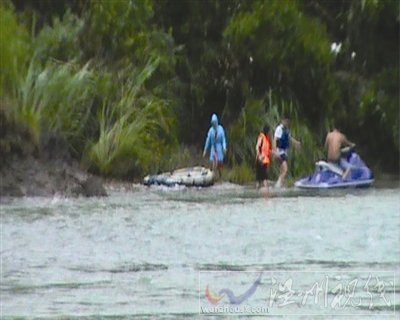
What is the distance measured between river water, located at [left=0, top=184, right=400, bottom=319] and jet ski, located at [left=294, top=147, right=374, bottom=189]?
4.02m

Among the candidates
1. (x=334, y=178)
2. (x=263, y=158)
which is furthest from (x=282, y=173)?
(x=334, y=178)

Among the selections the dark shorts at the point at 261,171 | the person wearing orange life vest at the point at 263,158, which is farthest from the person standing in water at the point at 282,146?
the dark shorts at the point at 261,171

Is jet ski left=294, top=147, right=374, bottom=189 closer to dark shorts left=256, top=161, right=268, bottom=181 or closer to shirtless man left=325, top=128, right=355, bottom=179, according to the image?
shirtless man left=325, top=128, right=355, bottom=179

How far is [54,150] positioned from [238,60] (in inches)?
343

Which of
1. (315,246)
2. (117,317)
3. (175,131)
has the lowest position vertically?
(175,131)

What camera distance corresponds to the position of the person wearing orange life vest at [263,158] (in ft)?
107

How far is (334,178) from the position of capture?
3183 cm

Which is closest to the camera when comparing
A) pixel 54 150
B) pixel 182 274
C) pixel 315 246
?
pixel 182 274

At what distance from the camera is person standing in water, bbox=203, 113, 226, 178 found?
33844 millimetres

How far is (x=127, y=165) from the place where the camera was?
106 feet

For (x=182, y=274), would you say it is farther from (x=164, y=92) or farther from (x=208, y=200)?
(x=164, y=92)

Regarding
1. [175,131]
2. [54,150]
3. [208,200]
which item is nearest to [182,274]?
[208,200]

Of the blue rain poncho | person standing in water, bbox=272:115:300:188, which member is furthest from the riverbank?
person standing in water, bbox=272:115:300:188

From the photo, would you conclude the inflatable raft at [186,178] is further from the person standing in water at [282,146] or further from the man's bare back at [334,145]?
the man's bare back at [334,145]
